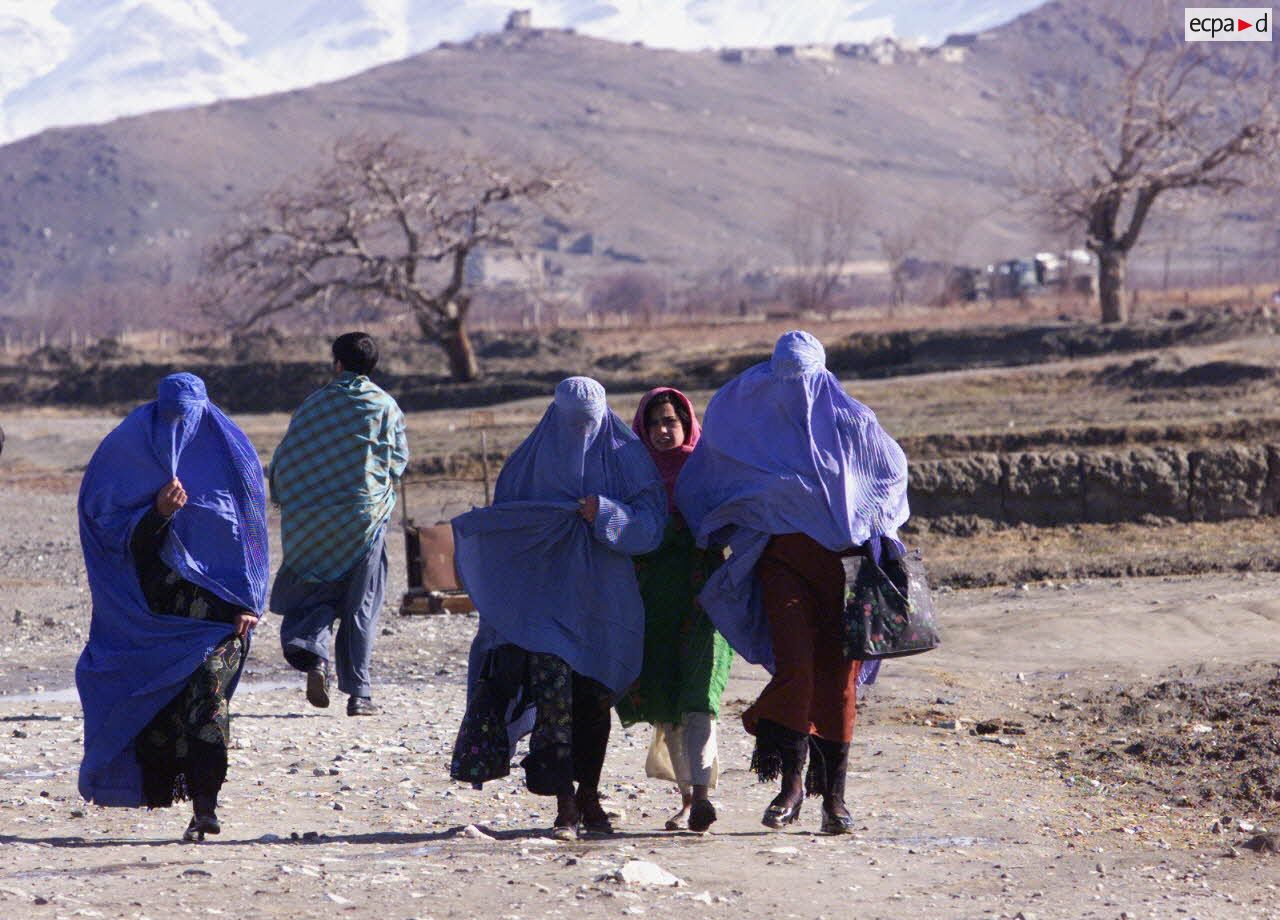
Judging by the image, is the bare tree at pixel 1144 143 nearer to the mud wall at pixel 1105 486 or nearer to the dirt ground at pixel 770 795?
the mud wall at pixel 1105 486

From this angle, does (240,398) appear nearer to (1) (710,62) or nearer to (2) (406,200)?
(2) (406,200)

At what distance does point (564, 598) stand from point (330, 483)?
1.82m

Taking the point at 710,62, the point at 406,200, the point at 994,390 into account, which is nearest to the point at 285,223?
the point at 406,200

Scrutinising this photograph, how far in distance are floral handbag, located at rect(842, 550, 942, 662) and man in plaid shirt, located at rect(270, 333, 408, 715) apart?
87.5 inches

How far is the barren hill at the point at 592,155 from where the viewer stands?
132 meters

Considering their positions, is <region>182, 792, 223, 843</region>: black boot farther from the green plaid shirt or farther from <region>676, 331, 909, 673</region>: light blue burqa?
the green plaid shirt

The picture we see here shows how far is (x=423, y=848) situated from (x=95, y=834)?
98 cm

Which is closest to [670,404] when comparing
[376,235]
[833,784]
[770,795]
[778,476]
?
[778,476]

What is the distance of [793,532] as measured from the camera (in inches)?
224

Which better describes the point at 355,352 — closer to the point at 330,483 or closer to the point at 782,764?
the point at 330,483

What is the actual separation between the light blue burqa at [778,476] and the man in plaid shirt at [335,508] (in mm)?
1766

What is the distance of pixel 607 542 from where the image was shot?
219 inches

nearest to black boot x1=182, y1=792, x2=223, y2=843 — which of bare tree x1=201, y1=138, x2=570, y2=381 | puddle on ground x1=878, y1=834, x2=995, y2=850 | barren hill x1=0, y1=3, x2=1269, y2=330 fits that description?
puddle on ground x1=878, y1=834, x2=995, y2=850

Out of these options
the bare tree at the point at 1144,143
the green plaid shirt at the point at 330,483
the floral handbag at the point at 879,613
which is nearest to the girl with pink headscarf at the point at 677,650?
the floral handbag at the point at 879,613
